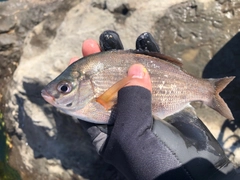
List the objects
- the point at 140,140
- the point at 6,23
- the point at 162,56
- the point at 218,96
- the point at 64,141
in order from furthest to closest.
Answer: the point at 6,23, the point at 64,141, the point at 218,96, the point at 162,56, the point at 140,140

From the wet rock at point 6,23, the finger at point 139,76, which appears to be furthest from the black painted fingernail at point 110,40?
the wet rock at point 6,23

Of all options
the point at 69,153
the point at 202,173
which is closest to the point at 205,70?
the point at 202,173

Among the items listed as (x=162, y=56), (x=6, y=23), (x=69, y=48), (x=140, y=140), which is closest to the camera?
(x=140, y=140)

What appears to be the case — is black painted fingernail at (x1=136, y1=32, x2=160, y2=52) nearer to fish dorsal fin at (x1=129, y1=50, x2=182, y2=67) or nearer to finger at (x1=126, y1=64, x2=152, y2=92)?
fish dorsal fin at (x1=129, y1=50, x2=182, y2=67)

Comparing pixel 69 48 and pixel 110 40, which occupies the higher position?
pixel 110 40

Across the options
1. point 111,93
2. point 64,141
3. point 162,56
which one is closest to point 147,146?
point 111,93

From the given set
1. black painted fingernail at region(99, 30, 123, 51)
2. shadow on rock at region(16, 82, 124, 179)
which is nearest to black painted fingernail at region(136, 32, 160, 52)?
black painted fingernail at region(99, 30, 123, 51)

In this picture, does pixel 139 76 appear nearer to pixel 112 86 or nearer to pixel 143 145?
pixel 112 86
